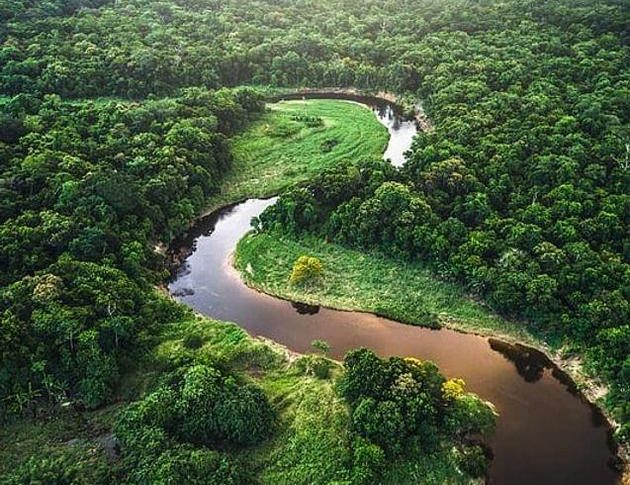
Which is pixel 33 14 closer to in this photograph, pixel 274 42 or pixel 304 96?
pixel 274 42

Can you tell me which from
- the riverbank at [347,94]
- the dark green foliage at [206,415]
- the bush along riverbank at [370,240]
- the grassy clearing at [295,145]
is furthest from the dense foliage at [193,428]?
the riverbank at [347,94]

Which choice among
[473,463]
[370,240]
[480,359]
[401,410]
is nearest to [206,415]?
[401,410]

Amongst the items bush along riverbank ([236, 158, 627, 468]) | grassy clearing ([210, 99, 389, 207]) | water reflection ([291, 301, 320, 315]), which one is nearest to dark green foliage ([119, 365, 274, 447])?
water reflection ([291, 301, 320, 315])

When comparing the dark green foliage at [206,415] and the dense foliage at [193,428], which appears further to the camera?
the dark green foliage at [206,415]

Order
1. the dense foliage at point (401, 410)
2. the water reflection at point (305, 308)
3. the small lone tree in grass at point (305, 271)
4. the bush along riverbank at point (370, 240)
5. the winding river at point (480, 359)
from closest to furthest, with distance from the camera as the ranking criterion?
1. the dense foliage at point (401, 410)
2. the winding river at point (480, 359)
3. the bush along riverbank at point (370, 240)
4. the water reflection at point (305, 308)
5. the small lone tree in grass at point (305, 271)

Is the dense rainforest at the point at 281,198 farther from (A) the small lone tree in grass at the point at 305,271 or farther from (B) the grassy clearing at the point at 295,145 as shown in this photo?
(A) the small lone tree in grass at the point at 305,271

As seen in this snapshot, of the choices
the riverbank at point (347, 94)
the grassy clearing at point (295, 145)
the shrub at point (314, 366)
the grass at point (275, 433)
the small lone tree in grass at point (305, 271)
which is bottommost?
the grass at point (275, 433)

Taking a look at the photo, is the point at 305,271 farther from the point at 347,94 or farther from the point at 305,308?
the point at 347,94

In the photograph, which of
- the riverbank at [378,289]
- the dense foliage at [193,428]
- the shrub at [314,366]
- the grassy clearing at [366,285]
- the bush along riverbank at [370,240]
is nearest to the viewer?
the dense foliage at [193,428]
